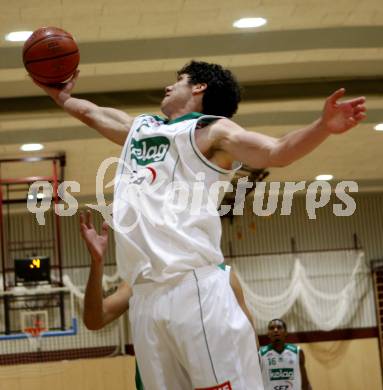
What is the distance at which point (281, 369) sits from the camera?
10539 mm

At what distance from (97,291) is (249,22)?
4.85 metres

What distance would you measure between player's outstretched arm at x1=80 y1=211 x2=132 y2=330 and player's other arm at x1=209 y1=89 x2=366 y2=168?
2.00 ft

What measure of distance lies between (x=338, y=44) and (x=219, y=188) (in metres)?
5.52

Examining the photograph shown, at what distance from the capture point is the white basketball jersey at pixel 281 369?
10.4m

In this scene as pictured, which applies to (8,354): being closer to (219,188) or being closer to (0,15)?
(0,15)

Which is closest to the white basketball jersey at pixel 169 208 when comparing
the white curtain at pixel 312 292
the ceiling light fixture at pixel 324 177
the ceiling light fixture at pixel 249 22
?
the ceiling light fixture at pixel 249 22

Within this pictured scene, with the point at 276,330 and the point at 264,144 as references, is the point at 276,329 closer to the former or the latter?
the point at 276,330

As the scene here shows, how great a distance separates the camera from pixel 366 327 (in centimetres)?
1692

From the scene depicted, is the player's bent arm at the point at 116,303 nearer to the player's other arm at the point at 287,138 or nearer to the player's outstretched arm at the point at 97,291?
the player's outstretched arm at the point at 97,291

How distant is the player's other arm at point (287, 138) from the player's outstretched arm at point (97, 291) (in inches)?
24.0

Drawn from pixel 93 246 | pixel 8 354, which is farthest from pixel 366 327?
pixel 93 246

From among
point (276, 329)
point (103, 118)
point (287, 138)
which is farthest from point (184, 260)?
point (276, 329)

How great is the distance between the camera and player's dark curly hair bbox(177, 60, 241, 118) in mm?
3605

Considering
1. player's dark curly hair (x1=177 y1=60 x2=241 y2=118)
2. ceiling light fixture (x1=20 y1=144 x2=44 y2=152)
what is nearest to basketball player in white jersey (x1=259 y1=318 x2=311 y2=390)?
ceiling light fixture (x1=20 y1=144 x2=44 y2=152)
